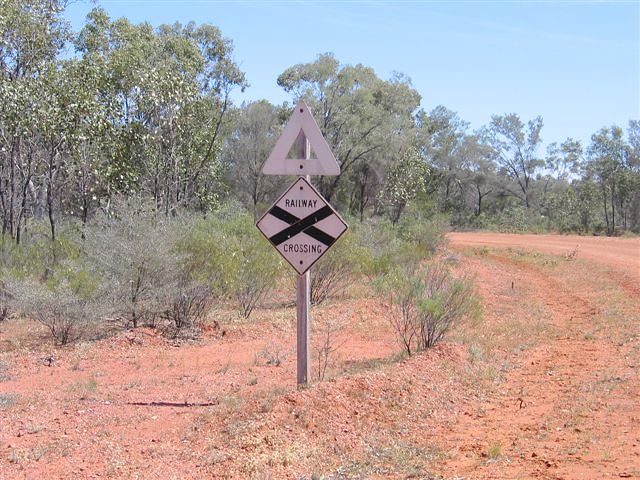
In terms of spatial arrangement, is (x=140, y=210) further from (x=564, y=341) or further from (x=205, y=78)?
(x=205, y=78)

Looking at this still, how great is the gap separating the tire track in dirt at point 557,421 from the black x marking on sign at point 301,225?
2.09 m

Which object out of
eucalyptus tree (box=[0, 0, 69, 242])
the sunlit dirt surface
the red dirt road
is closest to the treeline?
eucalyptus tree (box=[0, 0, 69, 242])

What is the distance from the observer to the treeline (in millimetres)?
17922

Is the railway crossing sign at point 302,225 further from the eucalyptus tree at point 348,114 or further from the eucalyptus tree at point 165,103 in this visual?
the eucalyptus tree at point 348,114

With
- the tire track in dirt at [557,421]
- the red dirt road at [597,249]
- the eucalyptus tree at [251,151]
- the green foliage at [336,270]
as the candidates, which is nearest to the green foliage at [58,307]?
the green foliage at [336,270]

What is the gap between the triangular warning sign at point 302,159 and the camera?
21.7 ft

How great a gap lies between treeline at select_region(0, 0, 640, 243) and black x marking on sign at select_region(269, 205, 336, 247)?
10.5m

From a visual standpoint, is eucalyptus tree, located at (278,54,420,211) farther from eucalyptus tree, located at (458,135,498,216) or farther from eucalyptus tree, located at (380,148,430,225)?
eucalyptus tree, located at (458,135,498,216)

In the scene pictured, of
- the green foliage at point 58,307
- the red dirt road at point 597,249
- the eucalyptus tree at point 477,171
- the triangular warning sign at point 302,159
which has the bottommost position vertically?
the green foliage at point 58,307

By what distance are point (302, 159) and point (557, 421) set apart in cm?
330

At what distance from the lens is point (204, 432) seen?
19.4 ft

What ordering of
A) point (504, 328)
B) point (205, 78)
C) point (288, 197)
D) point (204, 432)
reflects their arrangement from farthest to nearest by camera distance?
1. point (205, 78)
2. point (504, 328)
3. point (288, 197)
4. point (204, 432)

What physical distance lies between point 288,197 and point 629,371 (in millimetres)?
4416

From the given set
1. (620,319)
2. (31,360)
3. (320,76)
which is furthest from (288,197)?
(320,76)
